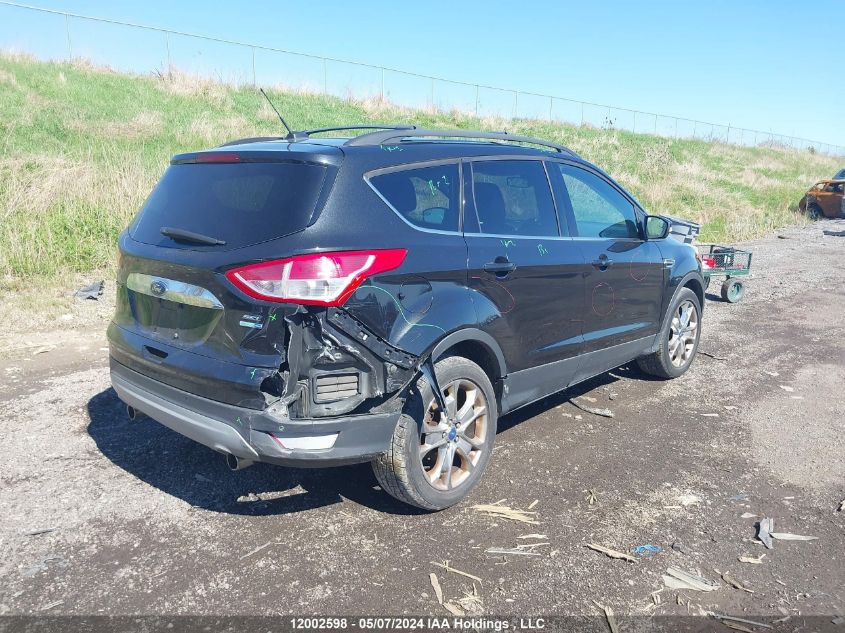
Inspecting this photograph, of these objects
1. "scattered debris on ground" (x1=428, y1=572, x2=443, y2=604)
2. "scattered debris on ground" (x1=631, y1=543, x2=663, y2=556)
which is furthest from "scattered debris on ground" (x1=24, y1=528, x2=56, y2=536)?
"scattered debris on ground" (x1=631, y1=543, x2=663, y2=556)

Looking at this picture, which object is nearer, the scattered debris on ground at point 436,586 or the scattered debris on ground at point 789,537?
the scattered debris on ground at point 436,586

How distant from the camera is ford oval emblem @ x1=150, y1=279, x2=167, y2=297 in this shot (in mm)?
3342

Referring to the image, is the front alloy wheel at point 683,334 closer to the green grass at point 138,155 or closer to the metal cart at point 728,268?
the metal cart at point 728,268

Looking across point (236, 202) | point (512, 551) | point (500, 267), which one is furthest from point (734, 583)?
point (236, 202)

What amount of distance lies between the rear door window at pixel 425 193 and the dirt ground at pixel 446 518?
5.16 feet

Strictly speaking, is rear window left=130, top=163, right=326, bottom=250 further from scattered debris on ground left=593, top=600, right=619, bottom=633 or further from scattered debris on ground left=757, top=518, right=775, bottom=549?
scattered debris on ground left=757, top=518, right=775, bottom=549

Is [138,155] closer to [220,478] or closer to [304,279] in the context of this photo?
[220,478]

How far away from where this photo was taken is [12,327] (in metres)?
6.88

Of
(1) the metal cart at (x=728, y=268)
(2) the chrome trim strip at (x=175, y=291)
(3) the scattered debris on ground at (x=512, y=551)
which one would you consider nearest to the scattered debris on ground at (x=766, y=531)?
(3) the scattered debris on ground at (x=512, y=551)

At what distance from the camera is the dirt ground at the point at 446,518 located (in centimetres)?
292

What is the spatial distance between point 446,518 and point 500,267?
1414mm

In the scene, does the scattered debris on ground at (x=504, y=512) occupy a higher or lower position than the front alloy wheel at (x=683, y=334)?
lower

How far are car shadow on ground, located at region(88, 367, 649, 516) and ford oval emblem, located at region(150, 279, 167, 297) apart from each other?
1.17m

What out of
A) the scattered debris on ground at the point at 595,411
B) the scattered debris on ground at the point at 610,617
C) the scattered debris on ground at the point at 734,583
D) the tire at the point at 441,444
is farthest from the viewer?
the scattered debris on ground at the point at 595,411
